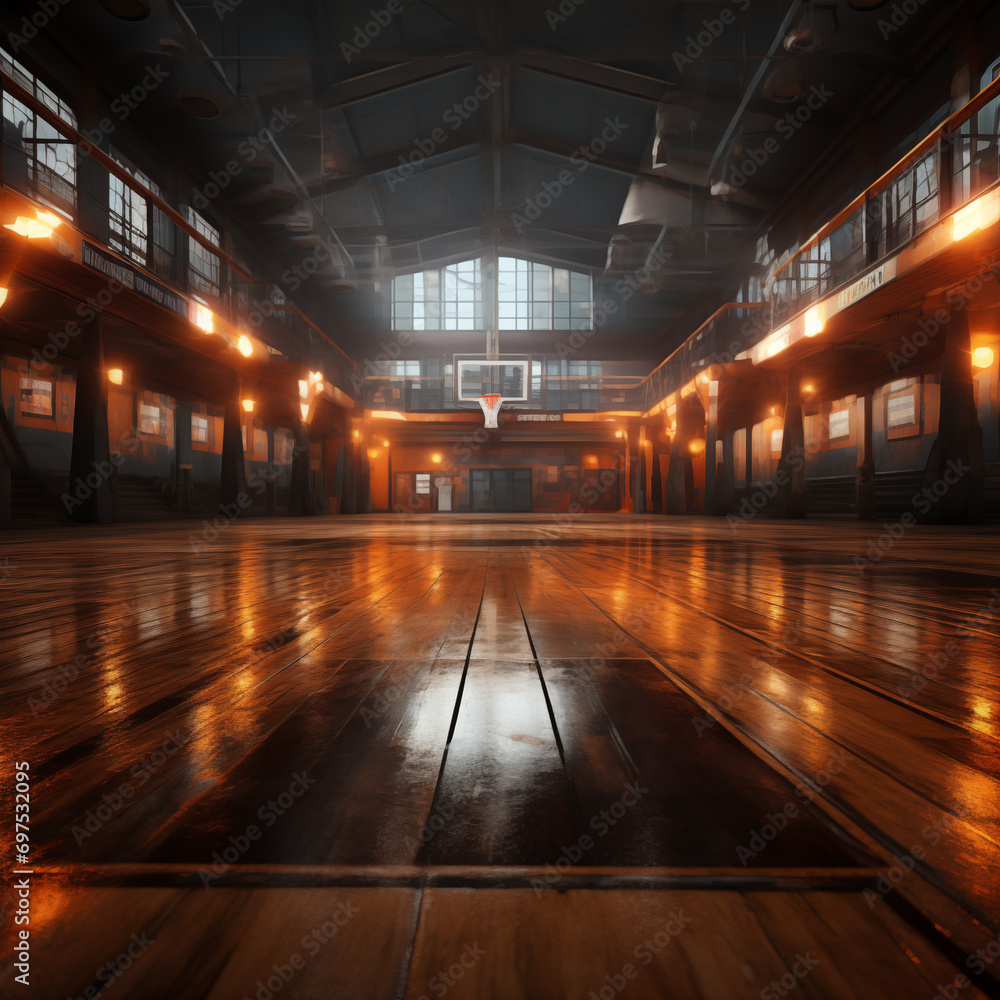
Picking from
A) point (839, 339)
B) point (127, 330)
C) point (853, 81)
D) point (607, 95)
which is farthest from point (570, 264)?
point (127, 330)

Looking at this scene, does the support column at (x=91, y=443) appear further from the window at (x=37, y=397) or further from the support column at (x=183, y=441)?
the support column at (x=183, y=441)

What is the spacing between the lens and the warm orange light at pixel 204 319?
965 centimetres

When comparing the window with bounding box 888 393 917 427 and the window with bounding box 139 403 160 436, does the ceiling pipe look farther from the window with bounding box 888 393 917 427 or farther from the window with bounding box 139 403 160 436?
the window with bounding box 888 393 917 427

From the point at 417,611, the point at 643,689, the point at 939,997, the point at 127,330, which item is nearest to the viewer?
the point at 939,997

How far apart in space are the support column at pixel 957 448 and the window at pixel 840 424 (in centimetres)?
667

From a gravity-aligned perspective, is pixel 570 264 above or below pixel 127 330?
above

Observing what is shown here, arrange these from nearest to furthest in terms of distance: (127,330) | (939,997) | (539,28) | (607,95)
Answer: (939,997)
(127,330)
(539,28)
(607,95)

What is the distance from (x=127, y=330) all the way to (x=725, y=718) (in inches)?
438

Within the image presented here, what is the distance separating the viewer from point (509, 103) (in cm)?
1842

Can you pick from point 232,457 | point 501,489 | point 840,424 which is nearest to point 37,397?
point 232,457

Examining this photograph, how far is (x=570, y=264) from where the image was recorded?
28.1m

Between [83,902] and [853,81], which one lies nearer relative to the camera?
[83,902]

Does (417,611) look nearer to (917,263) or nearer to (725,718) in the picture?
(725,718)

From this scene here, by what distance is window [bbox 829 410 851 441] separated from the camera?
47.7 feet
